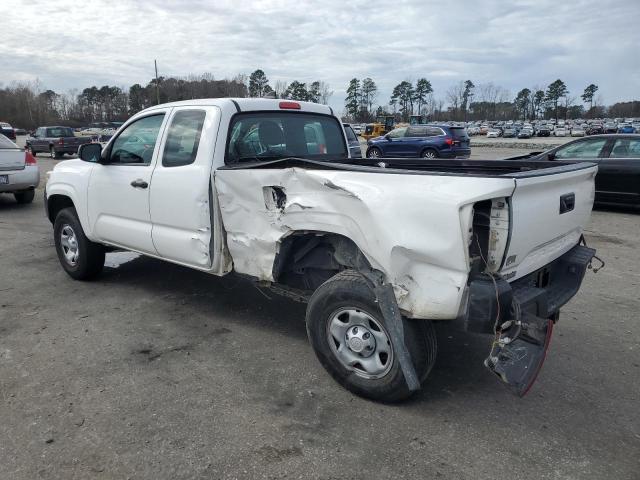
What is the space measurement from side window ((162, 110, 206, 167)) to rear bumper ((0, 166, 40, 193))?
7.90 meters

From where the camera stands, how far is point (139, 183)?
4.54 metres

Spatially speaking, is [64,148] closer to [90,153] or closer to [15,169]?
[15,169]

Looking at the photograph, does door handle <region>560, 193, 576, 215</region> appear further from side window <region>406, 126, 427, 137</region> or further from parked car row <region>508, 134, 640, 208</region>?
side window <region>406, 126, 427, 137</region>

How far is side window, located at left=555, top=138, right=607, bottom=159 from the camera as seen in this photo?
10.2m

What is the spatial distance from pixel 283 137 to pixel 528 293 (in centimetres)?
256

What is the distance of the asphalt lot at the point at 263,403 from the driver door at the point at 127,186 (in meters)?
0.72

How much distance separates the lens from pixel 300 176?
131 inches

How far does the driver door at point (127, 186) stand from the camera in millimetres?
4555

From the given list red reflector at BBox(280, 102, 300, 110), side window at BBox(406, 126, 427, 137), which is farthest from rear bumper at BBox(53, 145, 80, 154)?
red reflector at BBox(280, 102, 300, 110)

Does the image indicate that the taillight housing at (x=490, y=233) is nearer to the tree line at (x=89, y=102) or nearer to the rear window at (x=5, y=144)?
the rear window at (x=5, y=144)

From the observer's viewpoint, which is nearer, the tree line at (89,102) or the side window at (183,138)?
the side window at (183,138)

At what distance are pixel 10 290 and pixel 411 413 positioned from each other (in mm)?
4560

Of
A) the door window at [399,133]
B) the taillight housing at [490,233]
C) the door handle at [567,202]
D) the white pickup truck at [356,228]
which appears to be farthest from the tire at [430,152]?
the taillight housing at [490,233]

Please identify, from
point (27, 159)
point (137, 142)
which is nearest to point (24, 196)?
point (27, 159)
